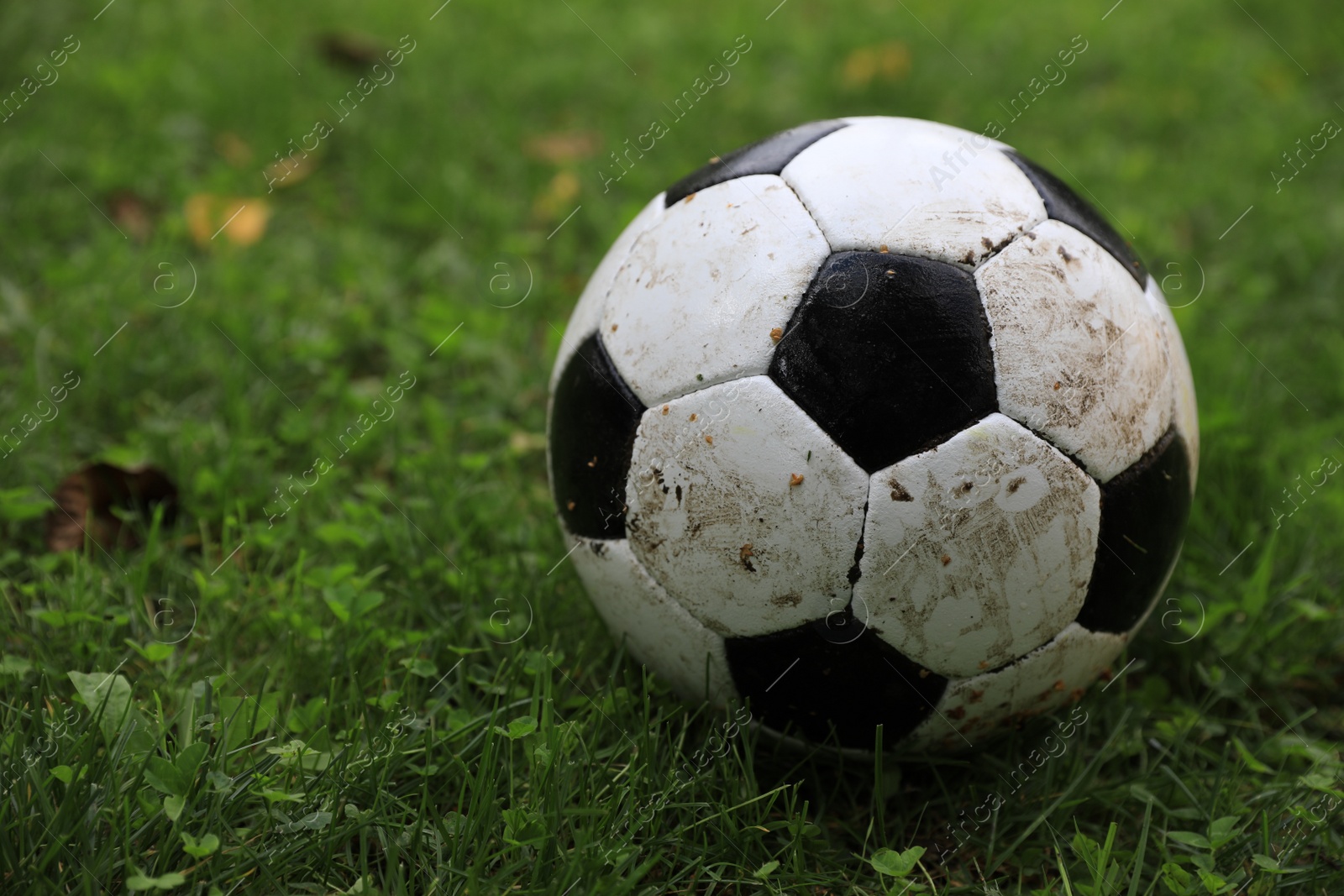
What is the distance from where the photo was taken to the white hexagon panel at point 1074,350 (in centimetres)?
173

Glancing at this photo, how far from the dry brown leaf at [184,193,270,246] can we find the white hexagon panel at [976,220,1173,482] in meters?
2.74

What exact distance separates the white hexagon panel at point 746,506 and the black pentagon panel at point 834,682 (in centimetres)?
4

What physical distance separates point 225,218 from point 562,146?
1.31 metres

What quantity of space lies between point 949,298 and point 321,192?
2.88 metres

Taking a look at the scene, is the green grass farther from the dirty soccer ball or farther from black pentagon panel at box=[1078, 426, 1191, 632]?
black pentagon panel at box=[1078, 426, 1191, 632]

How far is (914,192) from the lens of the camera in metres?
1.85

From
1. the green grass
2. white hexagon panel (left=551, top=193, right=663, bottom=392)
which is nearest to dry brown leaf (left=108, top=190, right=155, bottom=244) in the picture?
the green grass

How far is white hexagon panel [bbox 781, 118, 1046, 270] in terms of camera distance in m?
1.79

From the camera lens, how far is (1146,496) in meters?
1.86

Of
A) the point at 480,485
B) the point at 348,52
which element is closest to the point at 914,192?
the point at 480,485

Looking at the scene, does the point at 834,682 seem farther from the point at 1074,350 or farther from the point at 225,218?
the point at 225,218

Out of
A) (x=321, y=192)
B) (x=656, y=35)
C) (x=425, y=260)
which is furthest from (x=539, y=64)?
(x=425, y=260)

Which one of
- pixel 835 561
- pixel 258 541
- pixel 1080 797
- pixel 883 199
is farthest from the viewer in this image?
pixel 258 541

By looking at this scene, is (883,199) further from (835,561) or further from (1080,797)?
(1080,797)
